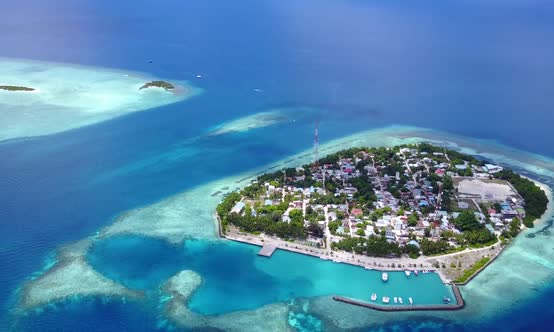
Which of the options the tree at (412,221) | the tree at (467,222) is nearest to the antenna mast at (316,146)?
the tree at (412,221)

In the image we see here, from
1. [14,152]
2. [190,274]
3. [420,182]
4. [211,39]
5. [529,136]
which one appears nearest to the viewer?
[190,274]

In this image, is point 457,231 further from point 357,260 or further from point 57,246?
point 57,246

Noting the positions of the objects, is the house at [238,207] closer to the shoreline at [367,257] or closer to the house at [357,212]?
the shoreline at [367,257]

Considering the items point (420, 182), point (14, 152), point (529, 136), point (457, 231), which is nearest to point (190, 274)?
point (457, 231)

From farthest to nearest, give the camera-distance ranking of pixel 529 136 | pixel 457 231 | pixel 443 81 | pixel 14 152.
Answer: pixel 443 81 < pixel 529 136 < pixel 14 152 < pixel 457 231

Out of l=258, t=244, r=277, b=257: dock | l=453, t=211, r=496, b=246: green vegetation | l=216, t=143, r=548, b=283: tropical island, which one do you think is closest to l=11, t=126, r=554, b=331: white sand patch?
l=216, t=143, r=548, b=283: tropical island
